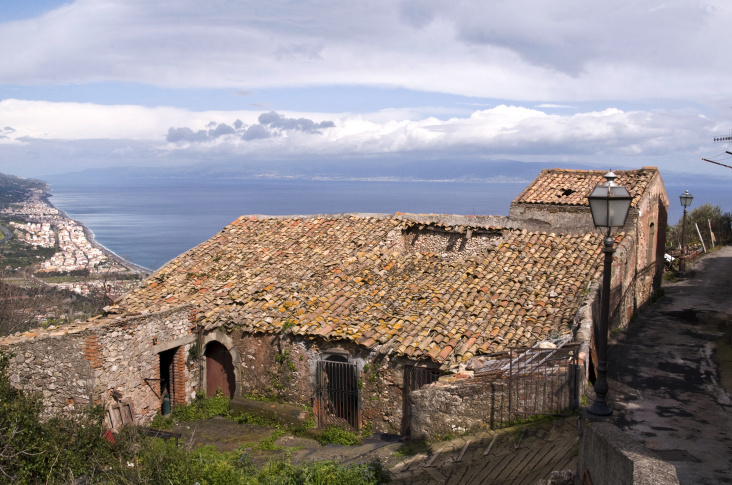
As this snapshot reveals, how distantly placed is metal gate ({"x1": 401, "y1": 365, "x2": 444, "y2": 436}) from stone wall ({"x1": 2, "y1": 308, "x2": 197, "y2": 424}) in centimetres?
687

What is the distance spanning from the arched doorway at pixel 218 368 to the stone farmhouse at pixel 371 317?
0.04 metres

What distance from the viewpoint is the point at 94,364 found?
1369cm

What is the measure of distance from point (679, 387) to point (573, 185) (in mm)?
8287

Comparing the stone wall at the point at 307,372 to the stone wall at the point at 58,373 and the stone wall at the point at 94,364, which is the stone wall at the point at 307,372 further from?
the stone wall at the point at 58,373

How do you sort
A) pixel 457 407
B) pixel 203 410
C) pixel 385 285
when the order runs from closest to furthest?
pixel 457 407, pixel 203 410, pixel 385 285

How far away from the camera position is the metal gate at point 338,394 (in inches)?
560

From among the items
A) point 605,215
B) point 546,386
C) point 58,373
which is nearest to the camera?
point 605,215

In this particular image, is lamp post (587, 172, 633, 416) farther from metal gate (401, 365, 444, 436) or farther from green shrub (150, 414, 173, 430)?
green shrub (150, 414, 173, 430)

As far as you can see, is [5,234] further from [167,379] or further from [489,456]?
[489,456]

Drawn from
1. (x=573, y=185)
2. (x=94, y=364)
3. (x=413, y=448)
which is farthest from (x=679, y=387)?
(x=94, y=364)

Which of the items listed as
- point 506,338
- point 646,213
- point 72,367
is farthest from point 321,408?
point 646,213

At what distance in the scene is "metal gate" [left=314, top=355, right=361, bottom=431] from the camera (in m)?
14.2

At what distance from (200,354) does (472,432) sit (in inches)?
361

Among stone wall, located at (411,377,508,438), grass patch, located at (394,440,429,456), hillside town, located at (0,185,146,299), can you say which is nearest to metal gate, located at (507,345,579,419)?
stone wall, located at (411,377,508,438)
